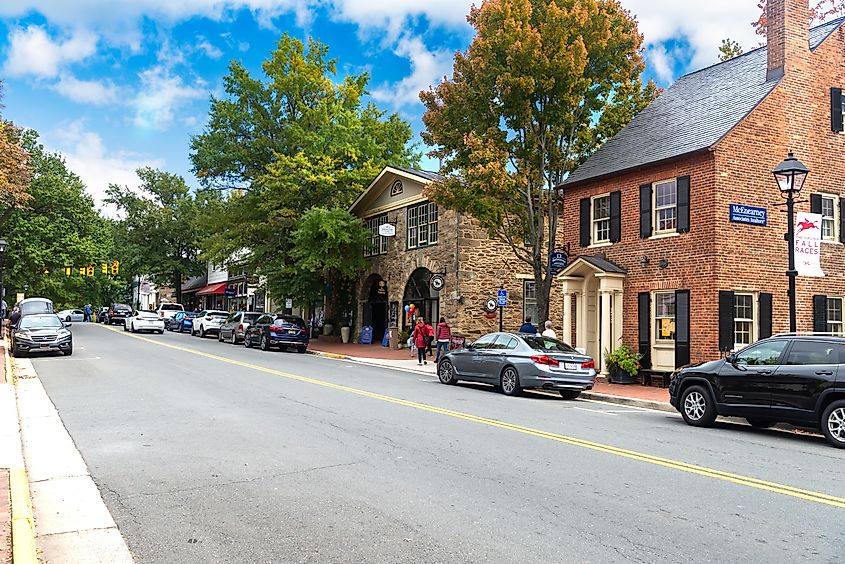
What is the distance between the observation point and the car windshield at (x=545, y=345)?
1662 cm

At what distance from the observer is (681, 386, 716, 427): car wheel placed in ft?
39.3


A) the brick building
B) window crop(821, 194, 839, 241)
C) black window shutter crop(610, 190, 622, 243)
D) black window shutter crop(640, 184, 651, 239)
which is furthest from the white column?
window crop(821, 194, 839, 241)

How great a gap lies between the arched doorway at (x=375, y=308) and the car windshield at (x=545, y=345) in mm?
19652

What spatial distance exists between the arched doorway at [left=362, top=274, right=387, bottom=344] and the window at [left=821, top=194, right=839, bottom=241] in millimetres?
20705

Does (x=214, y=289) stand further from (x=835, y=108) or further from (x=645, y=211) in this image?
(x=835, y=108)

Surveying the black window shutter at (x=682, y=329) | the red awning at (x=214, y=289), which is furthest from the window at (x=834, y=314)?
the red awning at (x=214, y=289)

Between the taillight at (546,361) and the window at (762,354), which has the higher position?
the window at (762,354)

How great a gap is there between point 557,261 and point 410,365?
638cm

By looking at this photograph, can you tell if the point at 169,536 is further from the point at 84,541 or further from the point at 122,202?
the point at 122,202

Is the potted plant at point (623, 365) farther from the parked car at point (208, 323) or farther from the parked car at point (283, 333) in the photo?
the parked car at point (208, 323)

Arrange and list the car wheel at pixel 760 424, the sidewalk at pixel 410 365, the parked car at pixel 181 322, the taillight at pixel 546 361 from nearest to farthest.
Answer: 1. the car wheel at pixel 760 424
2. the sidewalk at pixel 410 365
3. the taillight at pixel 546 361
4. the parked car at pixel 181 322

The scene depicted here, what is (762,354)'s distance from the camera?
37.8 ft

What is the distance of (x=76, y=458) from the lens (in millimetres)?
8641

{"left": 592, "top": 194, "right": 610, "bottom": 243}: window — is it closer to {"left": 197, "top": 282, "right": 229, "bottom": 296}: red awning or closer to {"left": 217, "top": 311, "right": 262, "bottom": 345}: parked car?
{"left": 217, "top": 311, "right": 262, "bottom": 345}: parked car
